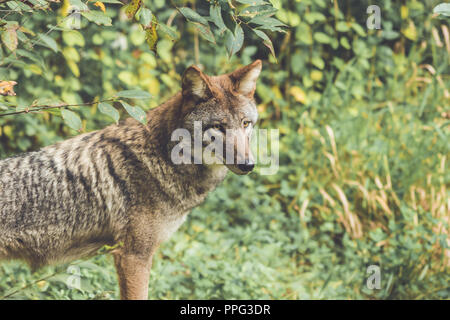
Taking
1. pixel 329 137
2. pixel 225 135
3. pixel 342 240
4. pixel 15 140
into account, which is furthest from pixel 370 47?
pixel 15 140

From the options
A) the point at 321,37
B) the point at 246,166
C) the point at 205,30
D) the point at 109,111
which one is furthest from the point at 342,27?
the point at 109,111

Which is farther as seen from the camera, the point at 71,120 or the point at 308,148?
the point at 308,148

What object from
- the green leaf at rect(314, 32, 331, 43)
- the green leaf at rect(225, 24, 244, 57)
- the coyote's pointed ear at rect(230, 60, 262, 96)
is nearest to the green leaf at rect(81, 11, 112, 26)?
the green leaf at rect(225, 24, 244, 57)

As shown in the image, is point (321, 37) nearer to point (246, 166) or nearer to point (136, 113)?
Answer: point (246, 166)

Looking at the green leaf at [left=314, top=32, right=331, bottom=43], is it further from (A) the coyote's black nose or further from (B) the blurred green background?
(A) the coyote's black nose

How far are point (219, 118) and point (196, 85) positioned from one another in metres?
0.23

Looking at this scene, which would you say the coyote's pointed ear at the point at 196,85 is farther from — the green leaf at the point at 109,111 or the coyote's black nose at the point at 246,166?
the green leaf at the point at 109,111

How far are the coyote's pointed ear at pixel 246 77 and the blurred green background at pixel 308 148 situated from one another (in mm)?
565

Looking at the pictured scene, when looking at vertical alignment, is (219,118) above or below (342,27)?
below

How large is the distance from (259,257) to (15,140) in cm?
262

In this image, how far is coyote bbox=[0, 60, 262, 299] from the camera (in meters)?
2.88

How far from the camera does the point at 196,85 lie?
2826mm

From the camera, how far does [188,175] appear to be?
311cm
